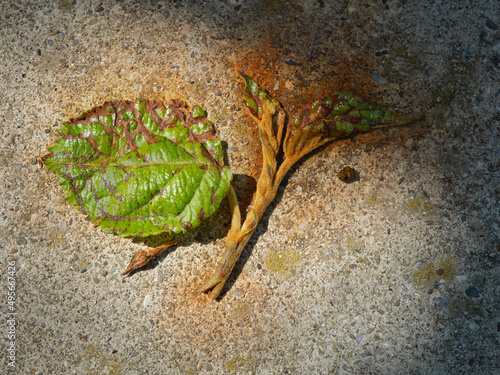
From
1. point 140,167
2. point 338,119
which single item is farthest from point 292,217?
point 140,167

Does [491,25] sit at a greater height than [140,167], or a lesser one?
greater

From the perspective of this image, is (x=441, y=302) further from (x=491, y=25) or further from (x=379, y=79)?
(x=491, y=25)

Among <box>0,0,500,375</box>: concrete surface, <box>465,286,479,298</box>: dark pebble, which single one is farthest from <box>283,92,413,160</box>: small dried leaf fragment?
<box>465,286,479,298</box>: dark pebble

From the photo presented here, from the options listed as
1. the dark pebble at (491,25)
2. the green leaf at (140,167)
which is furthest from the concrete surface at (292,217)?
the green leaf at (140,167)

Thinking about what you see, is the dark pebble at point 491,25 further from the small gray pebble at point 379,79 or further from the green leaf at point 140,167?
the green leaf at point 140,167

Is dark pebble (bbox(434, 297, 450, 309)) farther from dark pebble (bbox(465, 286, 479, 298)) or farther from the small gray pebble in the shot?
the small gray pebble

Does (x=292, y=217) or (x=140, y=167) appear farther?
(x=292, y=217)
